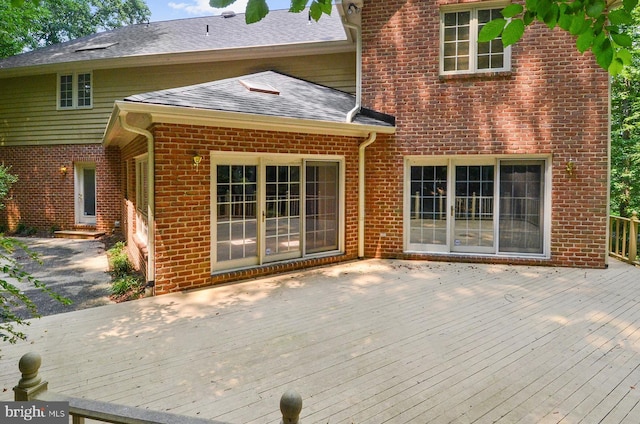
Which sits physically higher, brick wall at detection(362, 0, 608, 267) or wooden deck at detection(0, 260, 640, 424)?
brick wall at detection(362, 0, 608, 267)

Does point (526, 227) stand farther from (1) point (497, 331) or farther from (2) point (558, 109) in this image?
(1) point (497, 331)

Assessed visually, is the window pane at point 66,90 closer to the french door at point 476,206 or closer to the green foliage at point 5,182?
the green foliage at point 5,182

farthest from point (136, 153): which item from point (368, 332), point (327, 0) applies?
point (327, 0)

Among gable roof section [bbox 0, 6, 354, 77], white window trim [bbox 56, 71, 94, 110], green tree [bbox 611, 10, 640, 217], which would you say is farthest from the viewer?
green tree [bbox 611, 10, 640, 217]

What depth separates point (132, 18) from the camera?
28328mm

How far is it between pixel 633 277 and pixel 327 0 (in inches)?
287

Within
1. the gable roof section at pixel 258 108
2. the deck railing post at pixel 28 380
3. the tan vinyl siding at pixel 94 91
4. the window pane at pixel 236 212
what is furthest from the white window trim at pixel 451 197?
the deck railing post at pixel 28 380

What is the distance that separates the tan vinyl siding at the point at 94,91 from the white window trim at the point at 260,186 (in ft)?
12.1

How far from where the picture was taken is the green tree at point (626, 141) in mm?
16219

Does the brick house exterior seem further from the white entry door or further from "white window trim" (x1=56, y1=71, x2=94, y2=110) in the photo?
"white window trim" (x1=56, y1=71, x2=94, y2=110)

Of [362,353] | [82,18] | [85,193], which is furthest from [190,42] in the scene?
[82,18]

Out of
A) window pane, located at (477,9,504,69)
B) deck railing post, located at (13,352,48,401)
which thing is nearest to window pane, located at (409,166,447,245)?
window pane, located at (477,9,504,69)

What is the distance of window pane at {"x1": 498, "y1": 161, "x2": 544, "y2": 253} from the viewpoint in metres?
7.59

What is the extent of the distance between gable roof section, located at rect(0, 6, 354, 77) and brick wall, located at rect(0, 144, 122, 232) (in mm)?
2453
